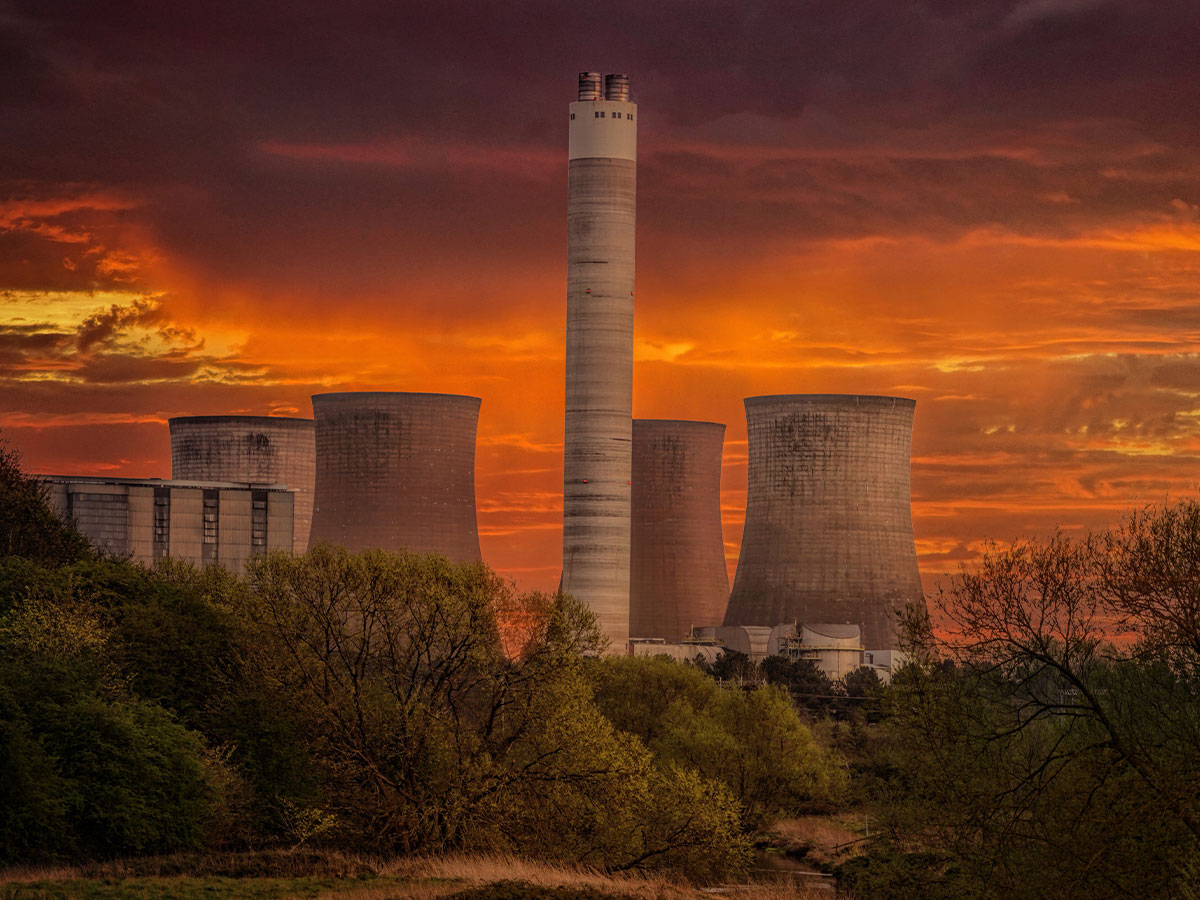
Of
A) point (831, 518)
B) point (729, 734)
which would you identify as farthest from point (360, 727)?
point (831, 518)

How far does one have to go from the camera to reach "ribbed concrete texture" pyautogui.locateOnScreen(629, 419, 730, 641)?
111062 millimetres

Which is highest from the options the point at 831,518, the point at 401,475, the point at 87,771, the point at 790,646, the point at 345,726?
the point at 401,475

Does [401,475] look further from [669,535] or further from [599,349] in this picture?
[669,535]

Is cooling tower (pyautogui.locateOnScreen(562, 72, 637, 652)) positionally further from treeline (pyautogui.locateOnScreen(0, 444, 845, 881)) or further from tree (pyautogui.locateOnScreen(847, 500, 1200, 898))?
tree (pyautogui.locateOnScreen(847, 500, 1200, 898))

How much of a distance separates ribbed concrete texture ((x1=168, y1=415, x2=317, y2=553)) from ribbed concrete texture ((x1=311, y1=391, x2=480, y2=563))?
90.5 ft

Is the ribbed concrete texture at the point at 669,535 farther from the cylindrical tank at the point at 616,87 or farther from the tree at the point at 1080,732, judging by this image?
the tree at the point at 1080,732

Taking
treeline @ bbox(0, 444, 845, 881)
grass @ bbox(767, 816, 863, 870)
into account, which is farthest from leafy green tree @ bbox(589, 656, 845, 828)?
treeline @ bbox(0, 444, 845, 881)

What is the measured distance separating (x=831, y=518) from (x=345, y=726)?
7355cm

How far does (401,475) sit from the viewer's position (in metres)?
95.1

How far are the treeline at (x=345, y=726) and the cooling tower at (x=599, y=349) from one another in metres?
51.1

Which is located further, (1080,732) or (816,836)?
(816,836)

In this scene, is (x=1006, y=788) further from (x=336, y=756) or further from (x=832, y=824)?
(x=832, y=824)

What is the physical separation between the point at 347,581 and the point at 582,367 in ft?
178

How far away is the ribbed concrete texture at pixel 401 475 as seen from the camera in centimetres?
9512
